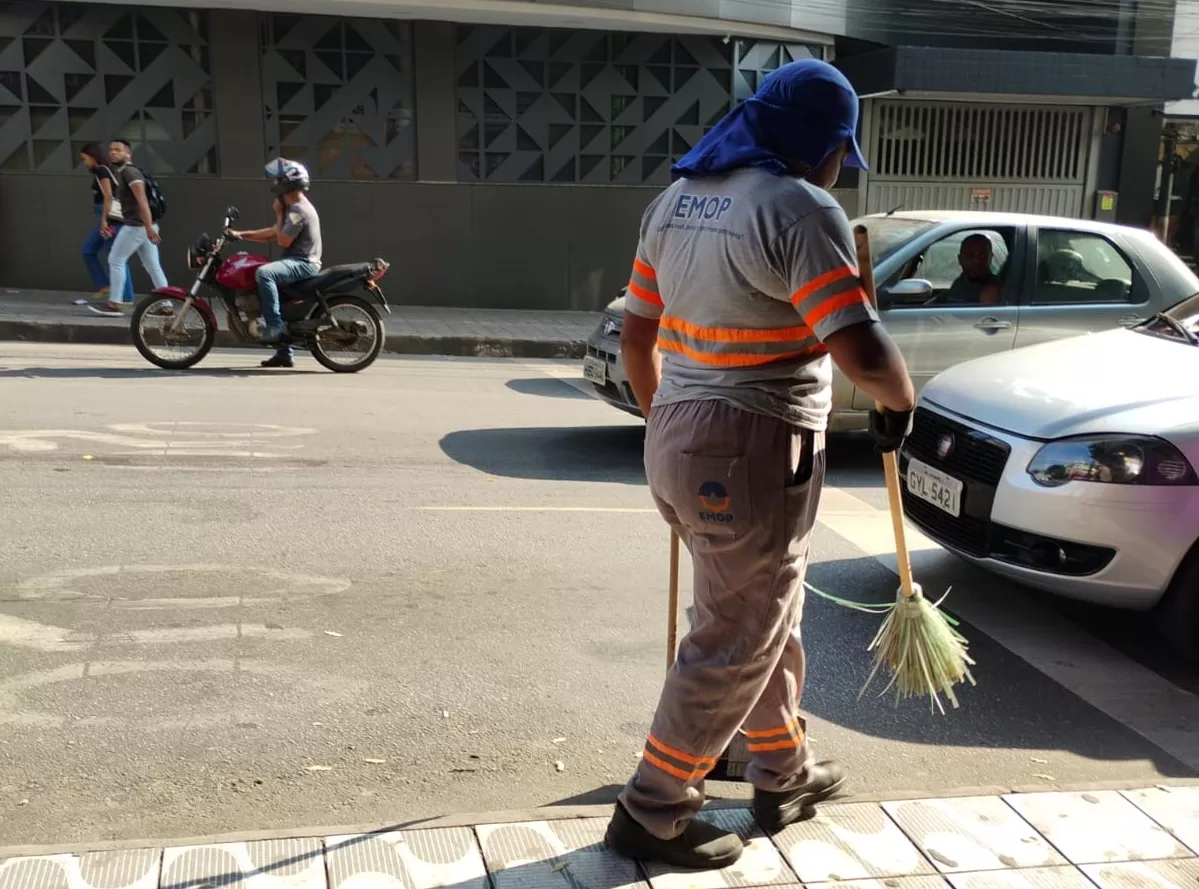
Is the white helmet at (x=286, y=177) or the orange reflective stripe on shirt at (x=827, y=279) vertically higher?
the orange reflective stripe on shirt at (x=827, y=279)

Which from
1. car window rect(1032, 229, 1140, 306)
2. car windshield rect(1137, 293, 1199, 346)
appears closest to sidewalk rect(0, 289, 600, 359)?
car window rect(1032, 229, 1140, 306)

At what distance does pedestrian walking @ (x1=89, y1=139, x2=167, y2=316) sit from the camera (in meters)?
12.2

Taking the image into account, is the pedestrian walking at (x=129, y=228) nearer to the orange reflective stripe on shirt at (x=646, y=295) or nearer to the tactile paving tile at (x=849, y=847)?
the orange reflective stripe on shirt at (x=646, y=295)

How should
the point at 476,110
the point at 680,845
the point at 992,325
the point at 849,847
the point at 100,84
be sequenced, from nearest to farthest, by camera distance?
1. the point at 680,845
2. the point at 849,847
3. the point at 992,325
4. the point at 100,84
5. the point at 476,110

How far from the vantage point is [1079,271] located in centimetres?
787

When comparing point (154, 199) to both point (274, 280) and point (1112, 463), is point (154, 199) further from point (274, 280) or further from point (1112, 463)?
point (1112, 463)

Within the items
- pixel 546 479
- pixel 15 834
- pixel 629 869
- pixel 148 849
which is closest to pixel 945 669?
pixel 629 869

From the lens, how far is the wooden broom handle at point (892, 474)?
2.75 m

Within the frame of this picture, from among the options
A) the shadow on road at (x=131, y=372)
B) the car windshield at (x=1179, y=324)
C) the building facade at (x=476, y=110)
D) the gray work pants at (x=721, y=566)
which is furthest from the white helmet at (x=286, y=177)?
the gray work pants at (x=721, y=566)

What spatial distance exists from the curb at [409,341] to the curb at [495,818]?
30.3ft

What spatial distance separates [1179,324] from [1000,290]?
2.49m

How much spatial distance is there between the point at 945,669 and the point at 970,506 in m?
1.65

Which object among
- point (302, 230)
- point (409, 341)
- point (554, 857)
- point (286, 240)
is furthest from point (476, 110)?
point (554, 857)

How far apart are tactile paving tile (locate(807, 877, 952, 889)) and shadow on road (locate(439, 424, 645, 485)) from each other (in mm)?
4271
